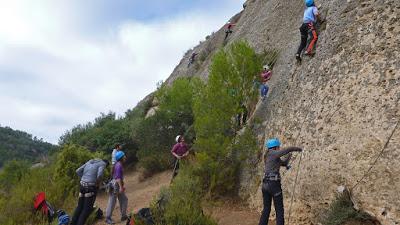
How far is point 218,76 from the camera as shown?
1336 cm

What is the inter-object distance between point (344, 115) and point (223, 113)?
4.45m

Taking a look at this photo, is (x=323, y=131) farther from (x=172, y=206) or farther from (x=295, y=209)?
(x=172, y=206)

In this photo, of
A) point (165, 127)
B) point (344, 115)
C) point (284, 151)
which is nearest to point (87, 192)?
point (284, 151)

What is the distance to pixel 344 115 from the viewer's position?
9039mm

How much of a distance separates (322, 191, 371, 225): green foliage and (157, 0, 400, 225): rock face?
0.16 m

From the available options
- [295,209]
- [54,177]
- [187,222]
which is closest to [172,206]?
[187,222]

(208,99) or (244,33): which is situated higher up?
(244,33)

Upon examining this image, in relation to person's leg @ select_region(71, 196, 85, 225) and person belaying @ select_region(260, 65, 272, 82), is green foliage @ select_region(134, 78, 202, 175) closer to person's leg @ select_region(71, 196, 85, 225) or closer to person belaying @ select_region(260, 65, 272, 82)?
person belaying @ select_region(260, 65, 272, 82)

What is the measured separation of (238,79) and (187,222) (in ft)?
18.3

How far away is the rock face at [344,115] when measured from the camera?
801 cm

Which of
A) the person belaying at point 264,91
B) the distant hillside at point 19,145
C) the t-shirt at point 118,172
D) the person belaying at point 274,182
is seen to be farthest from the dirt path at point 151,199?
the distant hillside at point 19,145

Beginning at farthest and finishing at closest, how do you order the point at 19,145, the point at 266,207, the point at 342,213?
the point at 19,145
the point at 266,207
the point at 342,213

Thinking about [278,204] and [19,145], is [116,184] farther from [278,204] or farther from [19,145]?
[19,145]

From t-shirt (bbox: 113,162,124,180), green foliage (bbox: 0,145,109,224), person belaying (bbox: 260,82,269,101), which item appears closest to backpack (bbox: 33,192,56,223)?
green foliage (bbox: 0,145,109,224)
